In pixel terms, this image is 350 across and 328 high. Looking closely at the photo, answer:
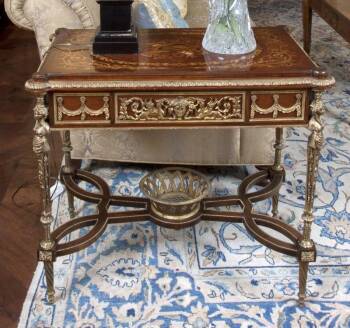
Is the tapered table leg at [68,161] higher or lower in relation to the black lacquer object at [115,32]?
lower

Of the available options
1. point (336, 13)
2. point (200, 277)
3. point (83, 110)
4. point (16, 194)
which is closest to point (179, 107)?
point (83, 110)

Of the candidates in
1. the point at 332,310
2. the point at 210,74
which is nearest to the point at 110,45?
the point at 210,74

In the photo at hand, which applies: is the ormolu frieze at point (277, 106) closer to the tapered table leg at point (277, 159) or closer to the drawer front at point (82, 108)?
the drawer front at point (82, 108)

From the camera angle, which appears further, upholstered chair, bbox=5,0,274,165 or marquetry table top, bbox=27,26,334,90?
upholstered chair, bbox=5,0,274,165

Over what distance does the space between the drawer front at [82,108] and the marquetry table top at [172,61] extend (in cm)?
5

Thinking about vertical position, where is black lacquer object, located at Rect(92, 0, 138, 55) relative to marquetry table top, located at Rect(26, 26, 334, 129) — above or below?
above

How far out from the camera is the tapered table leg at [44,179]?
129cm

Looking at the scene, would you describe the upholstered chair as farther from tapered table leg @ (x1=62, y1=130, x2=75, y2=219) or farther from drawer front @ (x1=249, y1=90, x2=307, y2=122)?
drawer front @ (x1=249, y1=90, x2=307, y2=122)

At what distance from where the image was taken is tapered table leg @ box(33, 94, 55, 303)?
1287 mm

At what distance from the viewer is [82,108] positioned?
4.29ft

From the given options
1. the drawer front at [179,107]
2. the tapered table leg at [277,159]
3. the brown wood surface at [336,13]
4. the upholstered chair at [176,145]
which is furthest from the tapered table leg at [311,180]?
the brown wood surface at [336,13]

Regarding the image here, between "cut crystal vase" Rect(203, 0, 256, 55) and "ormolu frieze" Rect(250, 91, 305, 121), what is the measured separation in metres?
0.15

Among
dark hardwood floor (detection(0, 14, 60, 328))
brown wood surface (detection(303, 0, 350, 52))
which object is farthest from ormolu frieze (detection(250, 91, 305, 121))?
brown wood surface (detection(303, 0, 350, 52))

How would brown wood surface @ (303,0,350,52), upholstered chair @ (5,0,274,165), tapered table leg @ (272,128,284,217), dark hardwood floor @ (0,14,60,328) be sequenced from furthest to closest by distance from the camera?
brown wood surface @ (303,0,350,52) < upholstered chair @ (5,0,274,165) < tapered table leg @ (272,128,284,217) < dark hardwood floor @ (0,14,60,328)
